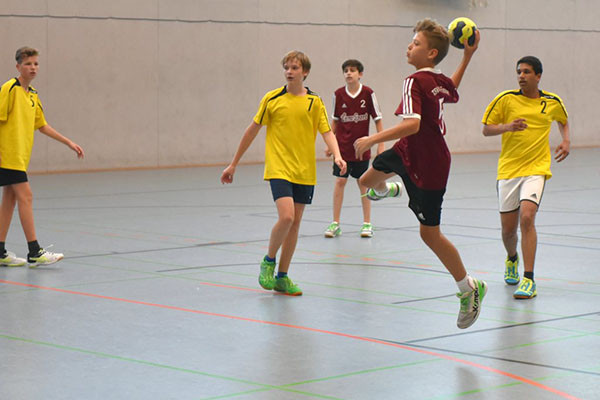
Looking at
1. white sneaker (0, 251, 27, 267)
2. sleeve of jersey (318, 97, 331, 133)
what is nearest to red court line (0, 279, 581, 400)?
white sneaker (0, 251, 27, 267)

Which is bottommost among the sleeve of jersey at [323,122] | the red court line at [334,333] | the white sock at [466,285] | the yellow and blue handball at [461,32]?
the red court line at [334,333]

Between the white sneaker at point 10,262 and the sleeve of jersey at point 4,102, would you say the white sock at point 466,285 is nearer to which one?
the white sneaker at point 10,262

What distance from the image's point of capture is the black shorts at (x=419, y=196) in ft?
20.7

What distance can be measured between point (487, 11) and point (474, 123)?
108 inches

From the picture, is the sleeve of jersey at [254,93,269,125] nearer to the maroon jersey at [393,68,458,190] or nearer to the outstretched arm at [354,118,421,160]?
the maroon jersey at [393,68,458,190]

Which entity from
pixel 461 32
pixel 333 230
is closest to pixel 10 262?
pixel 333 230

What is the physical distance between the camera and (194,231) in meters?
11.2

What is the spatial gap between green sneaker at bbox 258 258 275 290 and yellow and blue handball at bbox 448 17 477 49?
2142mm

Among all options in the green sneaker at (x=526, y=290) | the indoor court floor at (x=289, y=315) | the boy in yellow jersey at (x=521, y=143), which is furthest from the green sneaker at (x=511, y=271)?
the green sneaker at (x=526, y=290)

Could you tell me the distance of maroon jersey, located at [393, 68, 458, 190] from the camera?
620cm

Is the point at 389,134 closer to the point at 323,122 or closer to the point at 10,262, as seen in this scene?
the point at 323,122

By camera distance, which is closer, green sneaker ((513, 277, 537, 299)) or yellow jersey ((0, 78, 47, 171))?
green sneaker ((513, 277, 537, 299))

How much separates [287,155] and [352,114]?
3.90 m

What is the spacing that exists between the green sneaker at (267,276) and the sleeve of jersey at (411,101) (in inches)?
77.5
